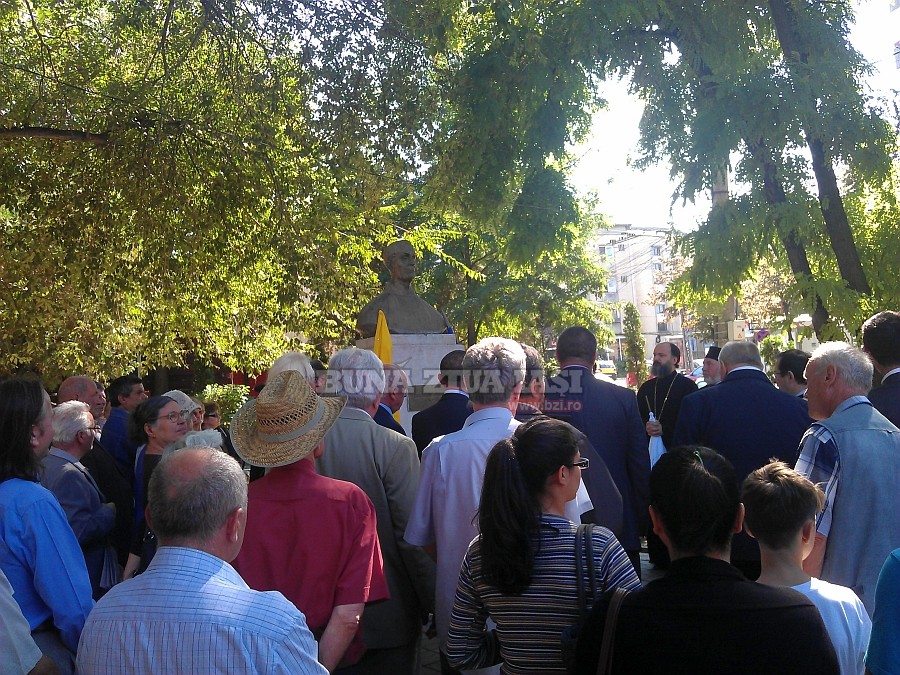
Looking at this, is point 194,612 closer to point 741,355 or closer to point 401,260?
point 741,355

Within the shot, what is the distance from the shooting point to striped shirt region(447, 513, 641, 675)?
2541mm

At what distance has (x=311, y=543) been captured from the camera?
294 centimetres

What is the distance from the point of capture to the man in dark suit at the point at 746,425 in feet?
15.7

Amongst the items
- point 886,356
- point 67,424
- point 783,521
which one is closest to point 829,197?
point 886,356

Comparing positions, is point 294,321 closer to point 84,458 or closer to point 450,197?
point 450,197

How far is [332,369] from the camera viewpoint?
168 inches

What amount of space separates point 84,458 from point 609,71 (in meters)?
7.14

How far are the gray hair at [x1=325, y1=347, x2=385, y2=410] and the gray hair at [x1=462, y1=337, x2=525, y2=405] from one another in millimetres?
478

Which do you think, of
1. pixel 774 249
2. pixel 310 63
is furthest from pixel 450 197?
pixel 774 249

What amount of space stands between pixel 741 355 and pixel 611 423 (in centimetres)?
101

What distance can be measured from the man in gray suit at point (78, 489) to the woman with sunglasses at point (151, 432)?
417mm

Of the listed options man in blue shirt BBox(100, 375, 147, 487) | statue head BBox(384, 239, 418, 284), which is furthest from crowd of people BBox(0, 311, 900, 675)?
statue head BBox(384, 239, 418, 284)

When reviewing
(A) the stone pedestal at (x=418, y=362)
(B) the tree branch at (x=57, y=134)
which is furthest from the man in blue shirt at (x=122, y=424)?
(B) the tree branch at (x=57, y=134)

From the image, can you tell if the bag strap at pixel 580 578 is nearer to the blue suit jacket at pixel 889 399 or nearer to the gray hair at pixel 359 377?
the gray hair at pixel 359 377
